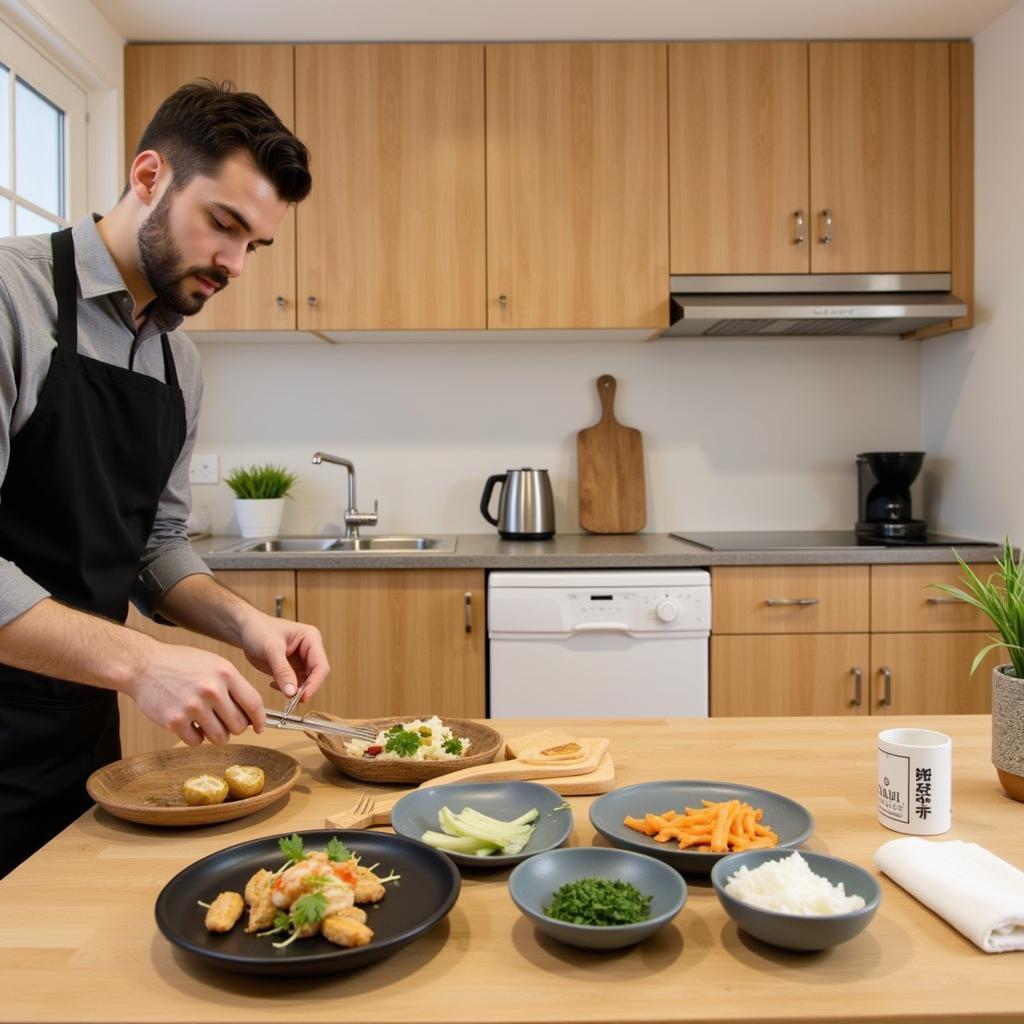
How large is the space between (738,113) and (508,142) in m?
0.75

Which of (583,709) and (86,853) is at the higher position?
(86,853)

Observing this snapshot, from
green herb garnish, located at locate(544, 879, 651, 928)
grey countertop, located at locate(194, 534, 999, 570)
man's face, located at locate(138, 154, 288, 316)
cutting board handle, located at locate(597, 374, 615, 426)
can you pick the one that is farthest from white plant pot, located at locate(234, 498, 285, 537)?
green herb garnish, located at locate(544, 879, 651, 928)

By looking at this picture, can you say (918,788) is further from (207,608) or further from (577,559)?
(577,559)

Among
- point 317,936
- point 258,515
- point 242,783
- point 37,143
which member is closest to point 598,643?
point 258,515

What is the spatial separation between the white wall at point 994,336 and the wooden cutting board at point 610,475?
1.07 metres

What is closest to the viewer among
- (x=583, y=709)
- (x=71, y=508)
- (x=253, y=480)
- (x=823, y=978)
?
(x=823, y=978)

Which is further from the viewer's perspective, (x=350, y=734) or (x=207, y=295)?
(x=207, y=295)

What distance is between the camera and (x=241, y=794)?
1155 millimetres

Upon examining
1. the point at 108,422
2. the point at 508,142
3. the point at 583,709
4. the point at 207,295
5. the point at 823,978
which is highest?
the point at 508,142

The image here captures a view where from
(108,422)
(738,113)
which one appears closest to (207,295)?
(108,422)

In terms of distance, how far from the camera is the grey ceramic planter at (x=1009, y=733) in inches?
47.3

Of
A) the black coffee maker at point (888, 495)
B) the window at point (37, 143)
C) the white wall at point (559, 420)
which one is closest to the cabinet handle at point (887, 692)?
the black coffee maker at point (888, 495)

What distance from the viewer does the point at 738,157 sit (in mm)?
3145

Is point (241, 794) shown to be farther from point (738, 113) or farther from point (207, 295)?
point (738, 113)
